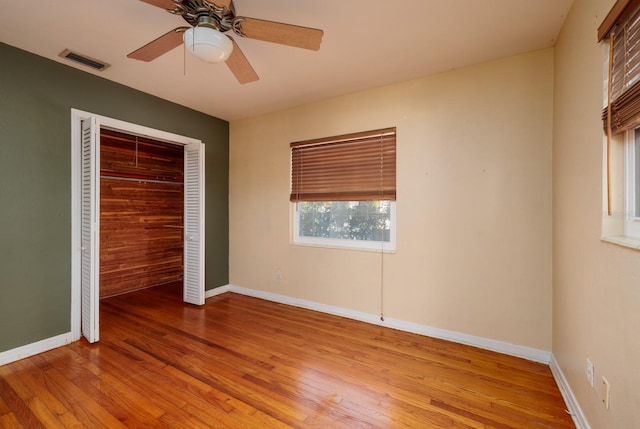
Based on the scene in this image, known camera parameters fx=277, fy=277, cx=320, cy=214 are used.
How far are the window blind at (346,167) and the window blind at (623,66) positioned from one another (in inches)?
66.6

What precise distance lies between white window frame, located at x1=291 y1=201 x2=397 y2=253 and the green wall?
2.28 meters

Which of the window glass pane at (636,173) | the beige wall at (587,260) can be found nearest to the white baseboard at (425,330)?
the beige wall at (587,260)

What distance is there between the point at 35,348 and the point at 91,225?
44.1 inches

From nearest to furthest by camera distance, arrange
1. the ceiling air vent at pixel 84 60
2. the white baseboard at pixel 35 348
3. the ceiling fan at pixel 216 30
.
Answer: the ceiling fan at pixel 216 30 < the white baseboard at pixel 35 348 < the ceiling air vent at pixel 84 60

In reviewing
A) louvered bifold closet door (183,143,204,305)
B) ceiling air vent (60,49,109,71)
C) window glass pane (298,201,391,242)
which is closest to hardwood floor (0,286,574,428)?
louvered bifold closet door (183,143,204,305)

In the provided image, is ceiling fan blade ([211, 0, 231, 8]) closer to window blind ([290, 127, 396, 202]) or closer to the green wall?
window blind ([290, 127, 396, 202])

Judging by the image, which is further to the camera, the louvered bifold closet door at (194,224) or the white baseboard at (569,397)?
the louvered bifold closet door at (194,224)

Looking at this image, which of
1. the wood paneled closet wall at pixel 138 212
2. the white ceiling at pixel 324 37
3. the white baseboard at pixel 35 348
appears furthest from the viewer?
the wood paneled closet wall at pixel 138 212

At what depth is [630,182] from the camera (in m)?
1.30

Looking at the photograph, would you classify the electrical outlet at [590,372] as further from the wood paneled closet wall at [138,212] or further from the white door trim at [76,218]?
the wood paneled closet wall at [138,212]

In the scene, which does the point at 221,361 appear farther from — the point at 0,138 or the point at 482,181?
the point at 482,181

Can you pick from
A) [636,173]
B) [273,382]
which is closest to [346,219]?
[273,382]

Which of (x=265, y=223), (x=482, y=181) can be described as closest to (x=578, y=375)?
(x=482, y=181)

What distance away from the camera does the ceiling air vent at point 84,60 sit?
237 cm
